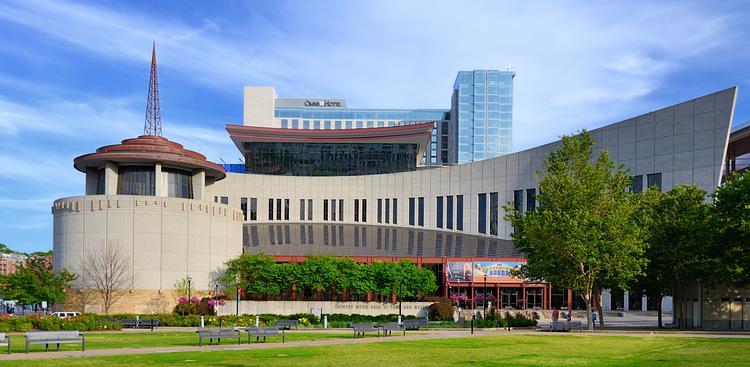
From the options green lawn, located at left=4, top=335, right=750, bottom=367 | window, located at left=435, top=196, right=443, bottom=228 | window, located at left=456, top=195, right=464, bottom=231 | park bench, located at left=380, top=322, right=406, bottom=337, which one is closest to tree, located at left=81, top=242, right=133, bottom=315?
park bench, located at left=380, top=322, right=406, bottom=337

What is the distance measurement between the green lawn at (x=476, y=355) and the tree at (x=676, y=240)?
12785 mm

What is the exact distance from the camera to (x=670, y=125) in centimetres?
7288

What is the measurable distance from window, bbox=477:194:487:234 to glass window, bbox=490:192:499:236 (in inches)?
40.4

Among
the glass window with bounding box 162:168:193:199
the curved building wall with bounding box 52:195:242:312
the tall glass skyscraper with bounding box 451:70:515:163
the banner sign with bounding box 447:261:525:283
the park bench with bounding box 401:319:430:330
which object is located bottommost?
Answer: the park bench with bounding box 401:319:430:330

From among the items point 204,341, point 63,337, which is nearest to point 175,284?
point 204,341

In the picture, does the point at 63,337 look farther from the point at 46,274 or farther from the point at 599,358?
the point at 46,274

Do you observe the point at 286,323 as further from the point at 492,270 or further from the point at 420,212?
the point at 420,212

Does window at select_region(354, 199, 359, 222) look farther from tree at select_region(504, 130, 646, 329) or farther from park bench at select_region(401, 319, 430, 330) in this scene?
park bench at select_region(401, 319, 430, 330)

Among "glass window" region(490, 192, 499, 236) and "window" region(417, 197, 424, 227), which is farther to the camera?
"window" region(417, 197, 424, 227)

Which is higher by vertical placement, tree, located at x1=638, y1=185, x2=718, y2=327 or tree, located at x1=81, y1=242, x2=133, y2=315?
tree, located at x1=638, y1=185, x2=718, y2=327

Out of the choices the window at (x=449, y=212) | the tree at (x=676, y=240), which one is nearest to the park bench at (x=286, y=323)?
the tree at (x=676, y=240)

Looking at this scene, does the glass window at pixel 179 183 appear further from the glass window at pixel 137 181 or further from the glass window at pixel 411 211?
the glass window at pixel 411 211

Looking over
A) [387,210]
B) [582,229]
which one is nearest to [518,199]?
→ [387,210]

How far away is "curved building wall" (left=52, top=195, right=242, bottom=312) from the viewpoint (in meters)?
68.1
